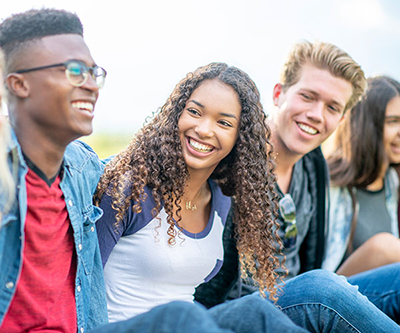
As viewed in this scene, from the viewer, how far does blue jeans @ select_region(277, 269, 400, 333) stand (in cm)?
232

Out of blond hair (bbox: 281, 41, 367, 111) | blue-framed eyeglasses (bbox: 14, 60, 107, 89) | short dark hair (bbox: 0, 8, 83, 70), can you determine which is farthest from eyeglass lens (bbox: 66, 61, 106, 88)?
blond hair (bbox: 281, 41, 367, 111)

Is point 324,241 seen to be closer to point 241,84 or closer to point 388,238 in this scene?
point 388,238

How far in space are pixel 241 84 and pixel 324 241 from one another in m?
1.50

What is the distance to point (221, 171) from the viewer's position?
2705 millimetres

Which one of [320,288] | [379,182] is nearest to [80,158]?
[320,288]

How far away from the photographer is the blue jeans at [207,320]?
5.16 feet

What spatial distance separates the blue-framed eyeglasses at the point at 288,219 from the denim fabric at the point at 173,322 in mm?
1748

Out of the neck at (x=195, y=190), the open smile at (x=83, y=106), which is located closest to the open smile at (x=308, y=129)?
the neck at (x=195, y=190)

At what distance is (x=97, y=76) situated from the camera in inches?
74.5

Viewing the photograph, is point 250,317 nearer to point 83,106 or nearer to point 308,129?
point 83,106

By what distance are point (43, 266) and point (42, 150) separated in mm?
396

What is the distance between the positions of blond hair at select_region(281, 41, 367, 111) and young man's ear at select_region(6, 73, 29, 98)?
2.12 meters

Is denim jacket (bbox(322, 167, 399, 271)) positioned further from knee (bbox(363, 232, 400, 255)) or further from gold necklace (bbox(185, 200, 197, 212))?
gold necklace (bbox(185, 200, 197, 212))

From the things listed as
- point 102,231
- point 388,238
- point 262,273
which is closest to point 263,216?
point 262,273
